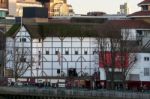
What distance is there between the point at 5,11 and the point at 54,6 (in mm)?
20990

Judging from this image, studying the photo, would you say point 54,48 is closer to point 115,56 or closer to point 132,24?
point 115,56

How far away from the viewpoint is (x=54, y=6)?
164 m

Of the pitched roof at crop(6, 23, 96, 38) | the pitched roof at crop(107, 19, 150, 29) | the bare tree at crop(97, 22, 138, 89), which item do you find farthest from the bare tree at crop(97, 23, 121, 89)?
the pitched roof at crop(107, 19, 150, 29)

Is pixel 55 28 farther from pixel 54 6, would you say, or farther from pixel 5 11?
pixel 54 6

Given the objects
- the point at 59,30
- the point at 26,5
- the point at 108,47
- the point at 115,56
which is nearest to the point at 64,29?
the point at 59,30

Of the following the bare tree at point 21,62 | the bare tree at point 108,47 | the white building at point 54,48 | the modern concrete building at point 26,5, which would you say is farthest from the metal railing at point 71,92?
the modern concrete building at point 26,5

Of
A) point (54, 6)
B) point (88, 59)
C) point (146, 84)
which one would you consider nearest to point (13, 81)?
point (88, 59)

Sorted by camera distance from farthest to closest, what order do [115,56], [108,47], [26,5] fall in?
[26,5]
[108,47]
[115,56]

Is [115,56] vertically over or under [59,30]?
under

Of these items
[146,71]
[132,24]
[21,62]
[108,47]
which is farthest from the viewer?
[132,24]

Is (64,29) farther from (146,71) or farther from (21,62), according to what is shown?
(146,71)

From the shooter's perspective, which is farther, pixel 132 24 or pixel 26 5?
pixel 26 5

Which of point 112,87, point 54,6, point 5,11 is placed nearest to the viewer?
point 112,87

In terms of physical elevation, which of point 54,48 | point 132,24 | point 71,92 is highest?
point 132,24
